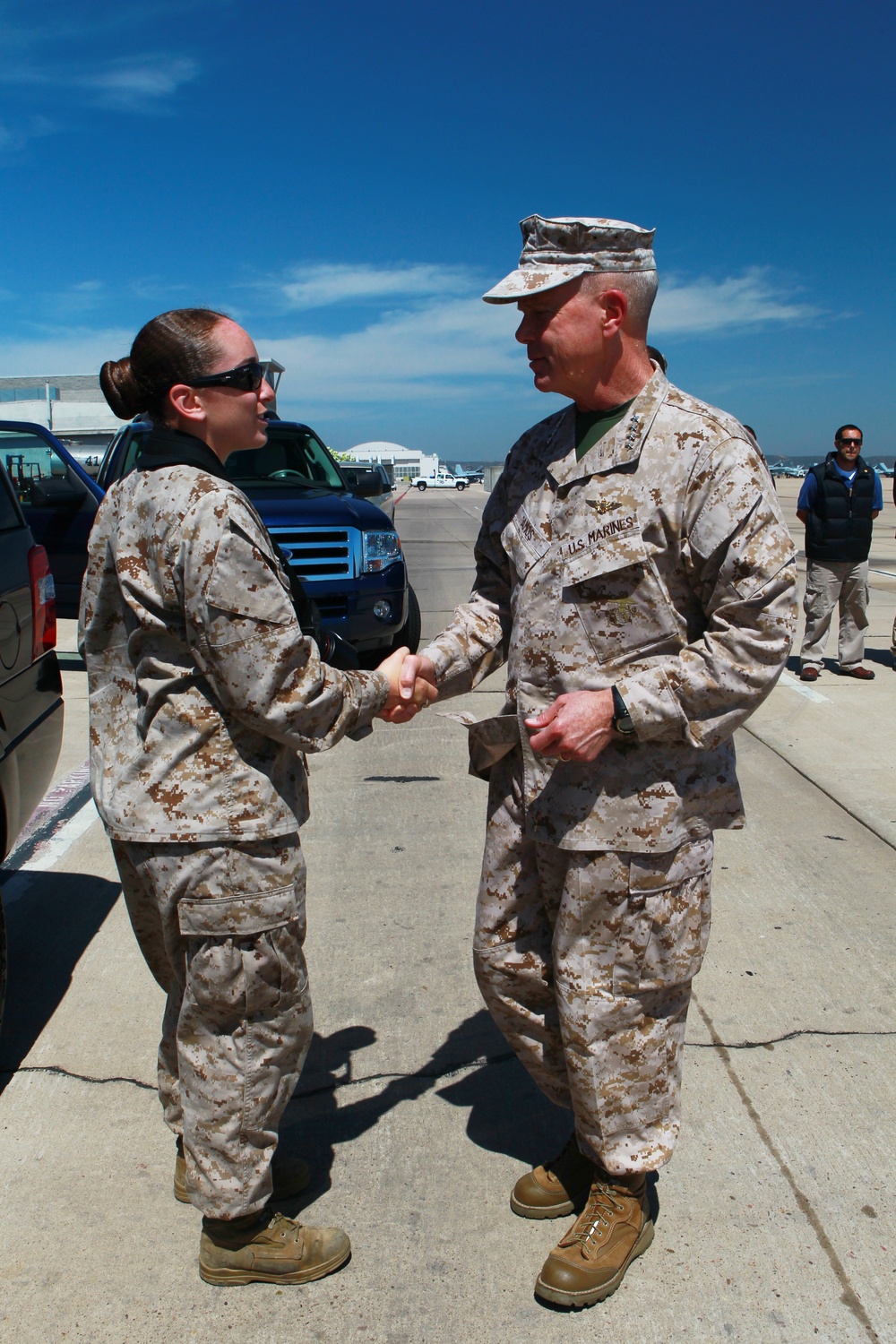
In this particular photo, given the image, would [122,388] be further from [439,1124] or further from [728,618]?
[439,1124]

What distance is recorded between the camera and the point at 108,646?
2.13 m

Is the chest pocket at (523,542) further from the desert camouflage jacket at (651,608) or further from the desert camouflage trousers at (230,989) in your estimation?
the desert camouflage trousers at (230,989)

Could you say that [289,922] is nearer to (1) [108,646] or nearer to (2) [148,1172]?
(1) [108,646]

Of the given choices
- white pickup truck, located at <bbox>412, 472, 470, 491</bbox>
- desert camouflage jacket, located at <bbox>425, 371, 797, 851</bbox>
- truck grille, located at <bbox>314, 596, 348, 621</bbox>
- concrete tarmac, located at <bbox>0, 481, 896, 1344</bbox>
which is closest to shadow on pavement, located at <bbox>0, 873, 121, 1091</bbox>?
concrete tarmac, located at <bbox>0, 481, 896, 1344</bbox>

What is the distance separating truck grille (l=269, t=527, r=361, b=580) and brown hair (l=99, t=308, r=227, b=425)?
5.55 metres

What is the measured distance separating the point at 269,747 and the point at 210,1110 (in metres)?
0.74

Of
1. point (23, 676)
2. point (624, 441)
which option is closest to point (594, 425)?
point (624, 441)

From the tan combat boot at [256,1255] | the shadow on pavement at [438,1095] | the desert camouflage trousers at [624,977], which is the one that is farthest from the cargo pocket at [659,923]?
the tan combat boot at [256,1255]

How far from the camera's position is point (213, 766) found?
203cm

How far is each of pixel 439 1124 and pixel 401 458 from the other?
11331 cm

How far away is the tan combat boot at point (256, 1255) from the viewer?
220 centimetres

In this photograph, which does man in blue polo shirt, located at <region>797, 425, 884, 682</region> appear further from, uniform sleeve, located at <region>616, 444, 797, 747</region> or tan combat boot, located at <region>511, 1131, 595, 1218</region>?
uniform sleeve, located at <region>616, 444, 797, 747</region>

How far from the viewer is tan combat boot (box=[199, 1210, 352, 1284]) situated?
2.20 meters

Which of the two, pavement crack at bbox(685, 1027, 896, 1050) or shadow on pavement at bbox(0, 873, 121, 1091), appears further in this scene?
shadow on pavement at bbox(0, 873, 121, 1091)
